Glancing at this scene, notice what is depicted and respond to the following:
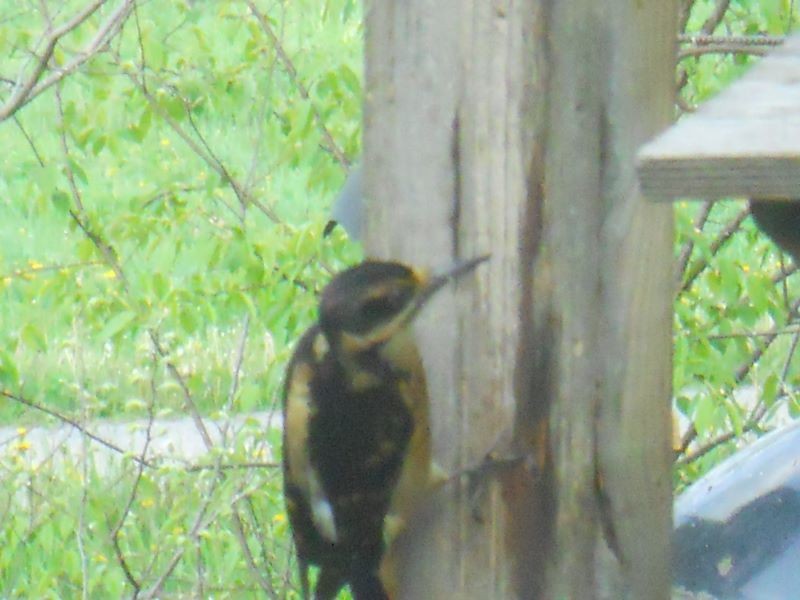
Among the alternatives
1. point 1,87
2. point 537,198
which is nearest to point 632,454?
point 537,198

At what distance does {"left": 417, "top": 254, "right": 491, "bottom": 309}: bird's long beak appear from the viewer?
1.90 meters

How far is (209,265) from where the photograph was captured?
3568mm

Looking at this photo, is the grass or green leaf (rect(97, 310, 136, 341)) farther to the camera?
the grass

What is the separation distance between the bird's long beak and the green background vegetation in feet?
4.79

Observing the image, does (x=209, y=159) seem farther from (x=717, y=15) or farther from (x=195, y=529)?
(x=717, y=15)

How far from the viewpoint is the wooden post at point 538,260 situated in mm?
1880

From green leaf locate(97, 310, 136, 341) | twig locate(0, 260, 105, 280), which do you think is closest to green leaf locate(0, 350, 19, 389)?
twig locate(0, 260, 105, 280)

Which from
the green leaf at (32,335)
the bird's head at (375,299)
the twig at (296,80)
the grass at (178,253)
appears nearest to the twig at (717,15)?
the grass at (178,253)

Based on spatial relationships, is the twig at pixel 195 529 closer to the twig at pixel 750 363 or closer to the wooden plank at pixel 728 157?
the twig at pixel 750 363

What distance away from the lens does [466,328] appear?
1955 millimetres

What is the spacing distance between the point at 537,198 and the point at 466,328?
0.20m

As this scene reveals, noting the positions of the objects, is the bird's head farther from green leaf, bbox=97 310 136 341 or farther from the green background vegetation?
green leaf, bbox=97 310 136 341

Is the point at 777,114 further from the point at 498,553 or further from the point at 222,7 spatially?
the point at 222,7

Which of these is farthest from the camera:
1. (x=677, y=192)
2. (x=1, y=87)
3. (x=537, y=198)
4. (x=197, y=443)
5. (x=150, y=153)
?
(x=197, y=443)
